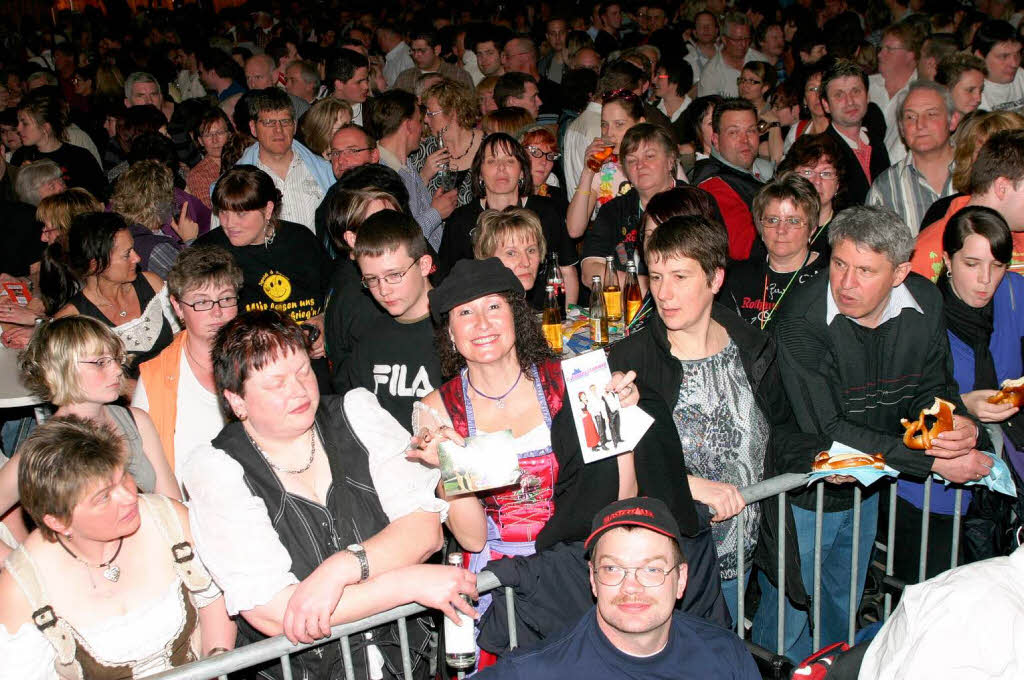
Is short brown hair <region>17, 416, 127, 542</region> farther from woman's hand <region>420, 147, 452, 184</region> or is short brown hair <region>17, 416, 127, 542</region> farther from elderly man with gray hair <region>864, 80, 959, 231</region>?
elderly man with gray hair <region>864, 80, 959, 231</region>

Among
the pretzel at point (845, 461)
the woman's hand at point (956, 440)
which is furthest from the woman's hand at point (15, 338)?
the woman's hand at point (956, 440)

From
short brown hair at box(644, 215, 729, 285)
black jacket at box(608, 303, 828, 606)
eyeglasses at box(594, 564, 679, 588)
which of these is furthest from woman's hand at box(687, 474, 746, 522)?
short brown hair at box(644, 215, 729, 285)

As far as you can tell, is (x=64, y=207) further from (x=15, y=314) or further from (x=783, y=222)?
(x=783, y=222)

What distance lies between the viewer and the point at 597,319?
471 centimetres

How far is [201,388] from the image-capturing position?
3.82 m

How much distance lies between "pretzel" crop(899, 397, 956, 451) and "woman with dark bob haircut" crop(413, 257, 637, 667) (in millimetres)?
1264

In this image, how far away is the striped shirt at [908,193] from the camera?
5.55 meters

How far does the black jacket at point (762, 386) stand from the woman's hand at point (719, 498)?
12.6 inches

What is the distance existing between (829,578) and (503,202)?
9.32ft

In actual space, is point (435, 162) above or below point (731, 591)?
above

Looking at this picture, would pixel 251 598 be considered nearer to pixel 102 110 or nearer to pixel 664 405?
pixel 664 405

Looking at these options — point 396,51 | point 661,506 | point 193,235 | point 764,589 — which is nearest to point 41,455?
point 661,506

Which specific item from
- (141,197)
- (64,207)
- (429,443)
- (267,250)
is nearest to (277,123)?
(141,197)

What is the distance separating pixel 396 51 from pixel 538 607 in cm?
1047
